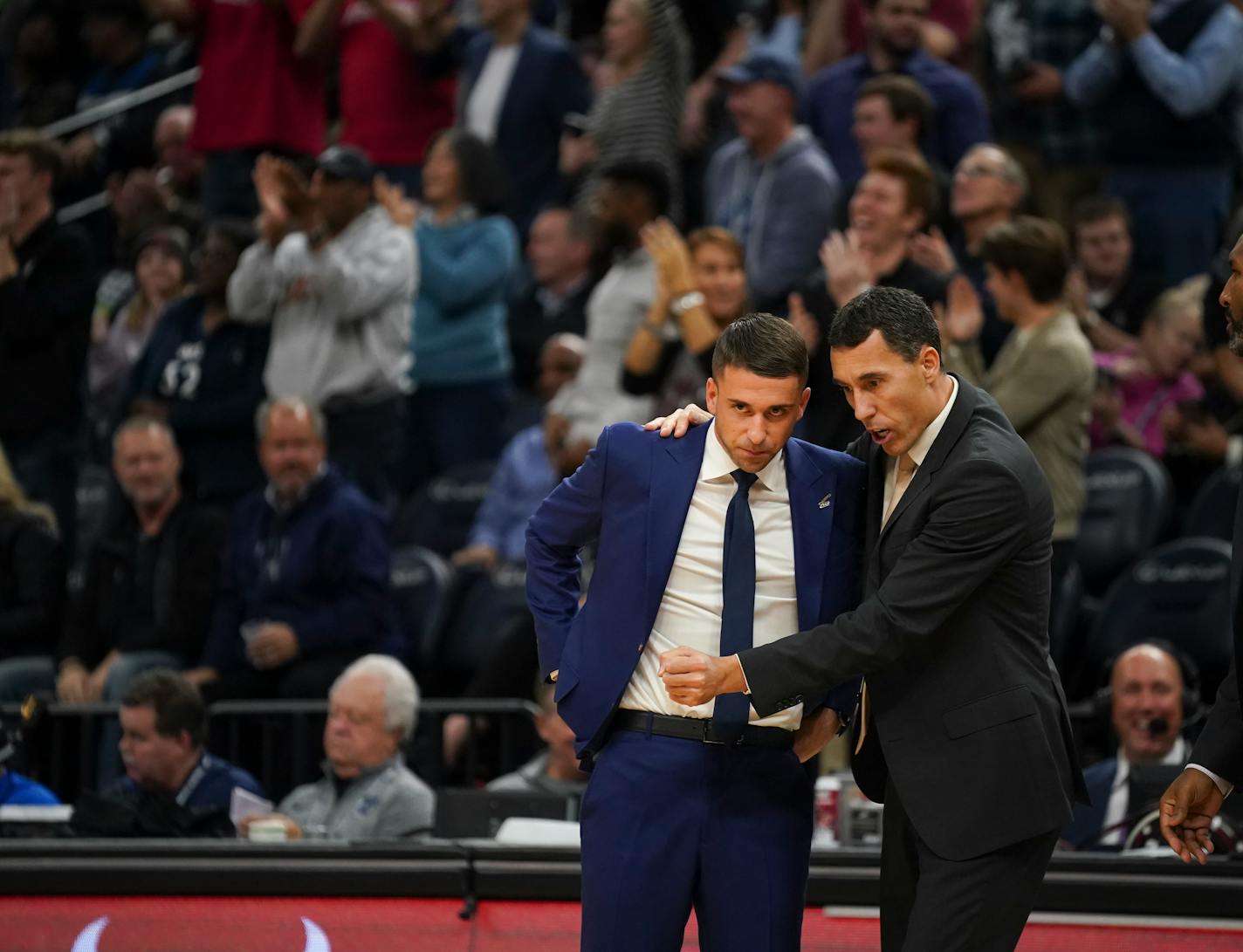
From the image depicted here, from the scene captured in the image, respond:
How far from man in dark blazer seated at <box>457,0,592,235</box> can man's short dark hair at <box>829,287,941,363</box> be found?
22.9 ft

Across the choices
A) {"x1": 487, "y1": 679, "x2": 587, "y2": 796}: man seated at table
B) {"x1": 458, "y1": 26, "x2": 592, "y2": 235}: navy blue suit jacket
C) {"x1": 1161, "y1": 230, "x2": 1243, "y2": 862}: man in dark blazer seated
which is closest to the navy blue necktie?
{"x1": 1161, "y1": 230, "x2": 1243, "y2": 862}: man in dark blazer seated

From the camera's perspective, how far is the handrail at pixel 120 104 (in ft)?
42.3

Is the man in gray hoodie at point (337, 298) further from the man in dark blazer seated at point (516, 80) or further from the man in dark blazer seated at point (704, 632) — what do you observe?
the man in dark blazer seated at point (704, 632)

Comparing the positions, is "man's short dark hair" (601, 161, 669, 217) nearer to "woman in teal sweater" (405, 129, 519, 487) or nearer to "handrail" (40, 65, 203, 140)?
"woman in teal sweater" (405, 129, 519, 487)

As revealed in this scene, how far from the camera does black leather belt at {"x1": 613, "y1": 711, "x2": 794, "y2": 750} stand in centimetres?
422

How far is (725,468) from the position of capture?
14.2ft

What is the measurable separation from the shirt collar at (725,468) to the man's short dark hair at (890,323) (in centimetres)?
32

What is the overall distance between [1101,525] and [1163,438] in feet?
2.24

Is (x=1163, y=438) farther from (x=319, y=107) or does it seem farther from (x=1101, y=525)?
(x=319, y=107)

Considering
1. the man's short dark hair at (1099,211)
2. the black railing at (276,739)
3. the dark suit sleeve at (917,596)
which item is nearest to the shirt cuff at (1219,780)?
the dark suit sleeve at (917,596)

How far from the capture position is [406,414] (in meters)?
9.94

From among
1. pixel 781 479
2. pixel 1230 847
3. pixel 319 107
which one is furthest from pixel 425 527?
pixel 781 479

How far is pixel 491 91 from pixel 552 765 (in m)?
5.00

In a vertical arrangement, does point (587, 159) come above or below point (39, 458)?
above
